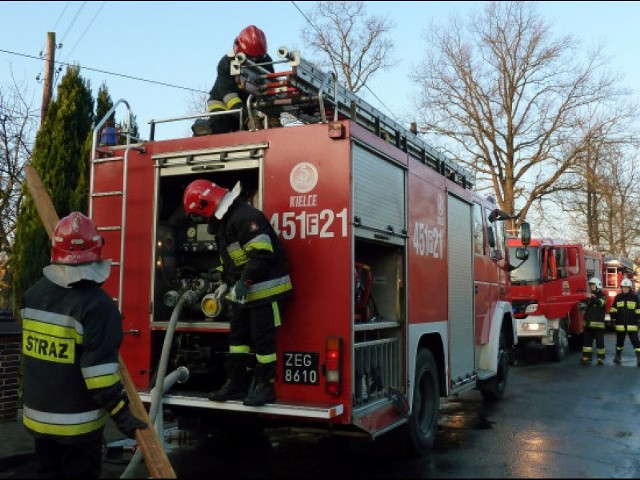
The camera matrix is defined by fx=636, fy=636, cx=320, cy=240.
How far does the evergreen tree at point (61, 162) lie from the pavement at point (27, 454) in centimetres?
352

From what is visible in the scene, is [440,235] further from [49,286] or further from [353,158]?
[49,286]

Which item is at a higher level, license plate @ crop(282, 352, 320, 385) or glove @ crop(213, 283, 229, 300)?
glove @ crop(213, 283, 229, 300)

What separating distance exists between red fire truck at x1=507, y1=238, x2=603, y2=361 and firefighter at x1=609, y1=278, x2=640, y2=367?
2.66 feet

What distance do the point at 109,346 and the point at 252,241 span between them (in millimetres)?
1421

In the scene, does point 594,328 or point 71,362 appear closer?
point 71,362

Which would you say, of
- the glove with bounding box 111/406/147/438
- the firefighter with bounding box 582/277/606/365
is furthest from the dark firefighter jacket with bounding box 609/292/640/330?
the glove with bounding box 111/406/147/438

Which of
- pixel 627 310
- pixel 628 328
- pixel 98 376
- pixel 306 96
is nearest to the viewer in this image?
pixel 98 376

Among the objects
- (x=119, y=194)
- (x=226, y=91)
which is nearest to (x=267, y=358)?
(x=119, y=194)

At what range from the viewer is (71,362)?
336 centimetres

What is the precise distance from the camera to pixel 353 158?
4645 millimetres

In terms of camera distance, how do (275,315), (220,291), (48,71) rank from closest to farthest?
(275,315), (220,291), (48,71)

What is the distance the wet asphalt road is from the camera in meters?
5.18

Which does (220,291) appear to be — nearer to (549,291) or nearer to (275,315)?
(275,315)

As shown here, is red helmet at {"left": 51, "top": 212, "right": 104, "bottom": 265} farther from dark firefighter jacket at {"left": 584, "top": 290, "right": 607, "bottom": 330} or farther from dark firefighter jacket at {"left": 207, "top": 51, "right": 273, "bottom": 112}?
dark firefighter jacket at {"left": 584, "top": 290, "right": 607, "bottom": 330}
